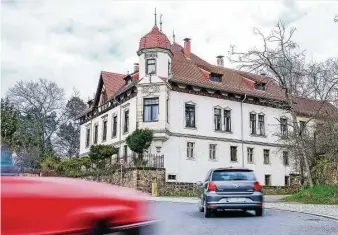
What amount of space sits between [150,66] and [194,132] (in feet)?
22.2

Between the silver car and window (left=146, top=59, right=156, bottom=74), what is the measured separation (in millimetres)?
23680

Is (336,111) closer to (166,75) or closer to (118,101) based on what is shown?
(166,75)

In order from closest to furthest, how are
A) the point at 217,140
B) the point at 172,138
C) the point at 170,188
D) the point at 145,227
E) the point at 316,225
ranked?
the point at 145,227, the point at 316,225, the point at 170,188, the point at 172,138, the point at 217,140

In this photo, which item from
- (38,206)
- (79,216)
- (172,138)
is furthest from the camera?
(172,138)

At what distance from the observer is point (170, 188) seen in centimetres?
3388

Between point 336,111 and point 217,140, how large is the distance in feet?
49.2

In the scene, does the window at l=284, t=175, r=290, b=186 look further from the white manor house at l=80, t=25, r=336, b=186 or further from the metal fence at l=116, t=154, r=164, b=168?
the metal fence at l=116, t=154, r=164, b=168

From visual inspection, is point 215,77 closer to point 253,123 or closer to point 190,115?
point 190,115

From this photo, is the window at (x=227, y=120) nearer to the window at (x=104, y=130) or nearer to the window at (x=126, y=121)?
the window at (x=126, y=121)

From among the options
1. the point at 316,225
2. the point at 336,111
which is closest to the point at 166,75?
the point at 336,111

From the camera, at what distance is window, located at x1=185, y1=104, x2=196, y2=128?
39.9m

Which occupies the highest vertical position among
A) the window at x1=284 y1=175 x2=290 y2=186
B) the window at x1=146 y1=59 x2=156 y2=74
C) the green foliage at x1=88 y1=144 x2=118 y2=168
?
the window at x1=146 y1=59 x2=156 y2=74

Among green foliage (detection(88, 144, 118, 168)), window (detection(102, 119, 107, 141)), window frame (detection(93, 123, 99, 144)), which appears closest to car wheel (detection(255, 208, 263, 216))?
green foliage (detection(88, 144, 118, 168))

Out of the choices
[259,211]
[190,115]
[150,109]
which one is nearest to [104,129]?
[150,109]
